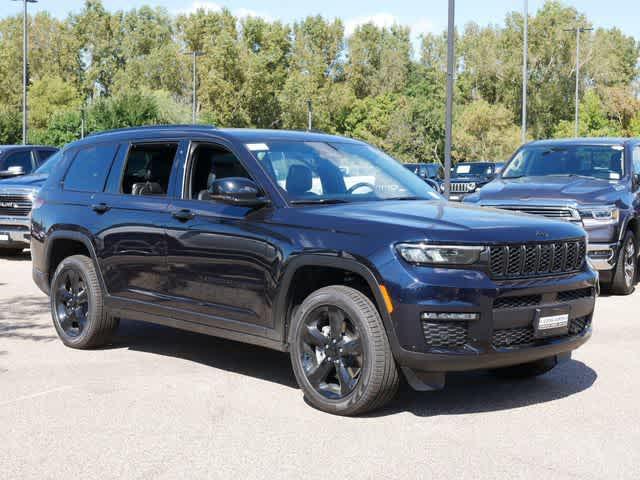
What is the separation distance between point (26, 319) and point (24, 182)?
24.2 ft

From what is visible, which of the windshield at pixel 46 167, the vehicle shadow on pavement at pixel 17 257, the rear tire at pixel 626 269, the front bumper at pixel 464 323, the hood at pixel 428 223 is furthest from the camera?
the windshield at pixel 46 167

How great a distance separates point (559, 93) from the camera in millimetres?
78750

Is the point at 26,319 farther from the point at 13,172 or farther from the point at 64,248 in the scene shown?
the point at 13,172

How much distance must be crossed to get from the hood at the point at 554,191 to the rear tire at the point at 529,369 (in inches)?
186

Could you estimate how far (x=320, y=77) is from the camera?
10038 cm

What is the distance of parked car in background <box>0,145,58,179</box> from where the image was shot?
18797mm

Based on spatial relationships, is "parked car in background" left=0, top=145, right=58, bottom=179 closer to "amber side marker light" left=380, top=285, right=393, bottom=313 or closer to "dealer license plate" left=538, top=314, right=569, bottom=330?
"amber side marker light" left=380, top=285, right=393, bottom=313


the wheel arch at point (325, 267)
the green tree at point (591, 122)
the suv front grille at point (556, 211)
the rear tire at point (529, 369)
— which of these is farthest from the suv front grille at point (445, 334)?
the green tree at point (591, 122)

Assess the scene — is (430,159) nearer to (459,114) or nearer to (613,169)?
(459,114)

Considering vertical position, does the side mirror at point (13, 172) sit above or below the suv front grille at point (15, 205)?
above

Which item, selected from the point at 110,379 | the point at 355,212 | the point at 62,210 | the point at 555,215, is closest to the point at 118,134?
the point at 62,210

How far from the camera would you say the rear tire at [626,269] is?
1201 cm

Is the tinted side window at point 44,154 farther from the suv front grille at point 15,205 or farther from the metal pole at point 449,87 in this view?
the metal pole at point 449,87

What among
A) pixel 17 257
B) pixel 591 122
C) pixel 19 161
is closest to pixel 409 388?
pixel 17 257
